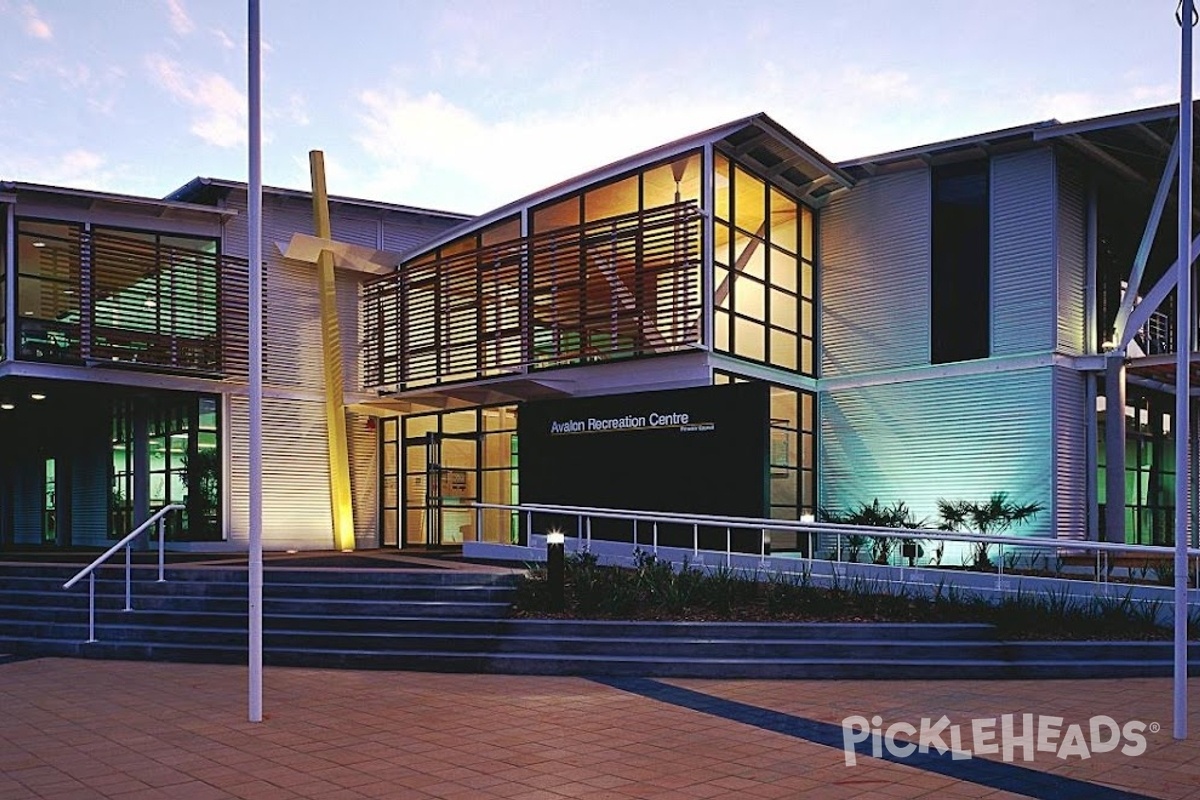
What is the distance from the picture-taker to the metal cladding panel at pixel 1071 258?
1761 centimetres

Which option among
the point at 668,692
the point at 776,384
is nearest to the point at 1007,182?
the point at 776,384

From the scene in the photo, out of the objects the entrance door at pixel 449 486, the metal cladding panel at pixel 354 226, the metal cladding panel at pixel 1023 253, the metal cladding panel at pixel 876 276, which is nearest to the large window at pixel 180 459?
the entrance door at pixel 449 486

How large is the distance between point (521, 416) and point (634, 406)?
2.77 meters

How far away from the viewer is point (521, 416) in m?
19.8

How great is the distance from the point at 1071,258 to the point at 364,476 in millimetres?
14793

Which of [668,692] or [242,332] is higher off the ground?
[242,332]

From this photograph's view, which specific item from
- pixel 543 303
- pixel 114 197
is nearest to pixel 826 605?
pixel 543 303

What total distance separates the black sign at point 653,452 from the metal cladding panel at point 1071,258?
5.53 metres

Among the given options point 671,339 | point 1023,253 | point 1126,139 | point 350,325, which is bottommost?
point 671,339

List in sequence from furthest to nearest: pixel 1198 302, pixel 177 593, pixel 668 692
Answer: pixel 1198 302 < pixel 177 593 < pixel 668 692

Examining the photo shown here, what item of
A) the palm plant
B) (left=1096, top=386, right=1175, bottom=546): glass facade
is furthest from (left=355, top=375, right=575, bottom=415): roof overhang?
(left=1096, top=386, right=1175, bottom=546): glass facade

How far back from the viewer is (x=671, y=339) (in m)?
17.4

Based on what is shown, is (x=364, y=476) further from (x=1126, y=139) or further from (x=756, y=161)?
(x=1126, y=139)

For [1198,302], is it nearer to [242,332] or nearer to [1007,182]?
[1007,182]
